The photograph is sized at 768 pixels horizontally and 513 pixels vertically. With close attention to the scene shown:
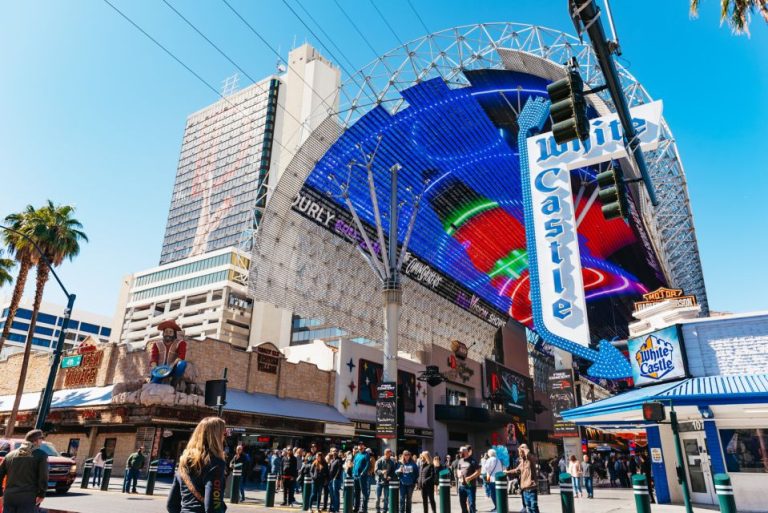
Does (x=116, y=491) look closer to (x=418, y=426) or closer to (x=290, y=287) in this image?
(x=290, y=287)

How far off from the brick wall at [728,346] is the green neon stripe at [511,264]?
39.5 m

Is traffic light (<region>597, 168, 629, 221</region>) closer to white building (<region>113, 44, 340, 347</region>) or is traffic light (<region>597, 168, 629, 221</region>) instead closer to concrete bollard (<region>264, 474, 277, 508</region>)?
concrete bollard (<region>264, 474, 277, 508</region>)

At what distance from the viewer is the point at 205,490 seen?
4.67 metres

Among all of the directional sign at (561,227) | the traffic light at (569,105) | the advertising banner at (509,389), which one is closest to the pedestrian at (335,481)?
the directional sign at (561,227)

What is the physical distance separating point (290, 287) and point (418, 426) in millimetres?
15130

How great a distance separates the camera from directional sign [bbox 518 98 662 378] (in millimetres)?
21141

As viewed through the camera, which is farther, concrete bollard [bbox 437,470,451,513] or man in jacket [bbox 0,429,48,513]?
concrete bollard [bbox 437,470,451,513]

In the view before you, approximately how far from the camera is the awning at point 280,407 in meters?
28.0

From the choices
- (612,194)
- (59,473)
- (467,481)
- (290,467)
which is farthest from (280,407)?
(612,194)

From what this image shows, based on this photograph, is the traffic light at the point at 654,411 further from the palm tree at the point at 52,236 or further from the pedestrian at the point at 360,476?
the palm tree at the point at 52,236

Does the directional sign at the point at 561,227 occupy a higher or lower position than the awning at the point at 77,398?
higher

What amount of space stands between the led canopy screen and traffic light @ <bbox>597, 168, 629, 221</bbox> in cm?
2428

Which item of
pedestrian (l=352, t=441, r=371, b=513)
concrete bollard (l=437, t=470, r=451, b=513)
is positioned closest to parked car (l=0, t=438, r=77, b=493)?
pedestrian (l=352, t=441, r=371, b=513)

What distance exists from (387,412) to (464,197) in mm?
28546
